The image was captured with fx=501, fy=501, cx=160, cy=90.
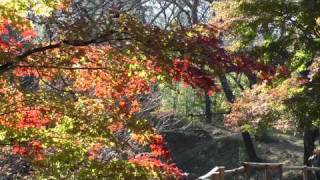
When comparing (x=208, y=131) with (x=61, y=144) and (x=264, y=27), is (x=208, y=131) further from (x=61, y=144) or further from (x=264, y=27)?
(x=61, y=144)

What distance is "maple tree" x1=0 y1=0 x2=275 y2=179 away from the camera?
17.8 ft

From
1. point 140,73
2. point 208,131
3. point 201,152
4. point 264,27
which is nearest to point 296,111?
point 264,27

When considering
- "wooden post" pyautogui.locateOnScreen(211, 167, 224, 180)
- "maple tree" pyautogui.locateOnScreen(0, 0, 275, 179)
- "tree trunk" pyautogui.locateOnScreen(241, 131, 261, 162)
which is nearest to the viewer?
"maple tree" pyautogui.locateOnScreen(0, 0, 275, 179)

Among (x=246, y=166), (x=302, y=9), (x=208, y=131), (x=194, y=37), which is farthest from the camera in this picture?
(x=208, y=131)

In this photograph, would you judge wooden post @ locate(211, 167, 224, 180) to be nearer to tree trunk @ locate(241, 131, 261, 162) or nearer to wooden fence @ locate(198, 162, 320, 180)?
wooden fence @ locate(198, 162, 320, 180)

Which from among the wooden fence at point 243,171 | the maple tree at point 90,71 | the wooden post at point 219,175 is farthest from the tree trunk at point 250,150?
the maple tree at point 90,71

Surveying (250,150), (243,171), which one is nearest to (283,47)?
(243,171)

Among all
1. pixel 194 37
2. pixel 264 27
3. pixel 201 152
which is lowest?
pixel 201 152

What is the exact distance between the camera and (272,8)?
11289 mm

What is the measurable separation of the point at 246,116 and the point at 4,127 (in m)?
7.81

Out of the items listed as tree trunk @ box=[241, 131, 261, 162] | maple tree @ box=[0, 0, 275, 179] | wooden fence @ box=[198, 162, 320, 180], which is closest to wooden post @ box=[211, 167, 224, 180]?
wooden fence @ box=[198, 162, 320, 180]

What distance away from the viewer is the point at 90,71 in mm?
6824

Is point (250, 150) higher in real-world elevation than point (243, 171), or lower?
higher

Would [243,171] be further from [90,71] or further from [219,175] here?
[90,71]
